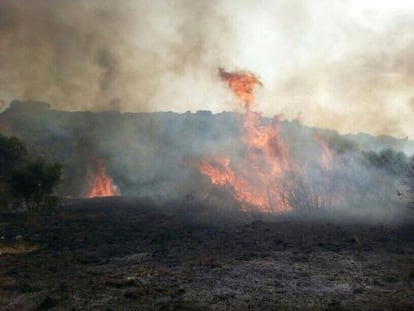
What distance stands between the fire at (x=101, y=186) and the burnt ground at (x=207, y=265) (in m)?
40.1

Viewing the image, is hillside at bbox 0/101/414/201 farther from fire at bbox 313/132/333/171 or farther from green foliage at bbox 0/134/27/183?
green foliage at bbox 0/134/27/183

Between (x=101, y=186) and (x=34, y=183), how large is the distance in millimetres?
38332

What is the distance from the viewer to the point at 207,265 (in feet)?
76.1

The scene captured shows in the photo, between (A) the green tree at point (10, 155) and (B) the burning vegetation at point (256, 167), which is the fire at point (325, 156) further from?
(A) the green tree at point (10, 155)

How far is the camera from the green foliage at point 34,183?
4638 cm

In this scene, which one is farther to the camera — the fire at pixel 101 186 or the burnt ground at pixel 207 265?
Answer: the fire at pixel 101 186

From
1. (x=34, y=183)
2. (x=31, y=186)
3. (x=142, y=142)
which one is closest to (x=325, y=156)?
(x=34, y=183)

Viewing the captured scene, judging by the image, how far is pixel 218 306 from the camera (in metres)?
16.0

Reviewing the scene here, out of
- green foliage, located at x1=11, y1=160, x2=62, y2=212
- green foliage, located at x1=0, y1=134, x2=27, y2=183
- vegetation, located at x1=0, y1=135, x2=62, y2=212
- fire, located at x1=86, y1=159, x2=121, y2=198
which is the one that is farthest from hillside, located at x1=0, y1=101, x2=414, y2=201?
green foliage, located at x1=11, y1=160, x2=62, y2=212

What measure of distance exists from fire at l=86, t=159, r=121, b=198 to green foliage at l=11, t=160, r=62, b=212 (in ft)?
113

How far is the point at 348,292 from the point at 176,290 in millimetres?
7488

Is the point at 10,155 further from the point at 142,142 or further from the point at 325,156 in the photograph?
the point at 325,156

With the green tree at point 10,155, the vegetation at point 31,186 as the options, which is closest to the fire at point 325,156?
the vegetation at point 31,186

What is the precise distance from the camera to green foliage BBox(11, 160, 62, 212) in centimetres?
4638
